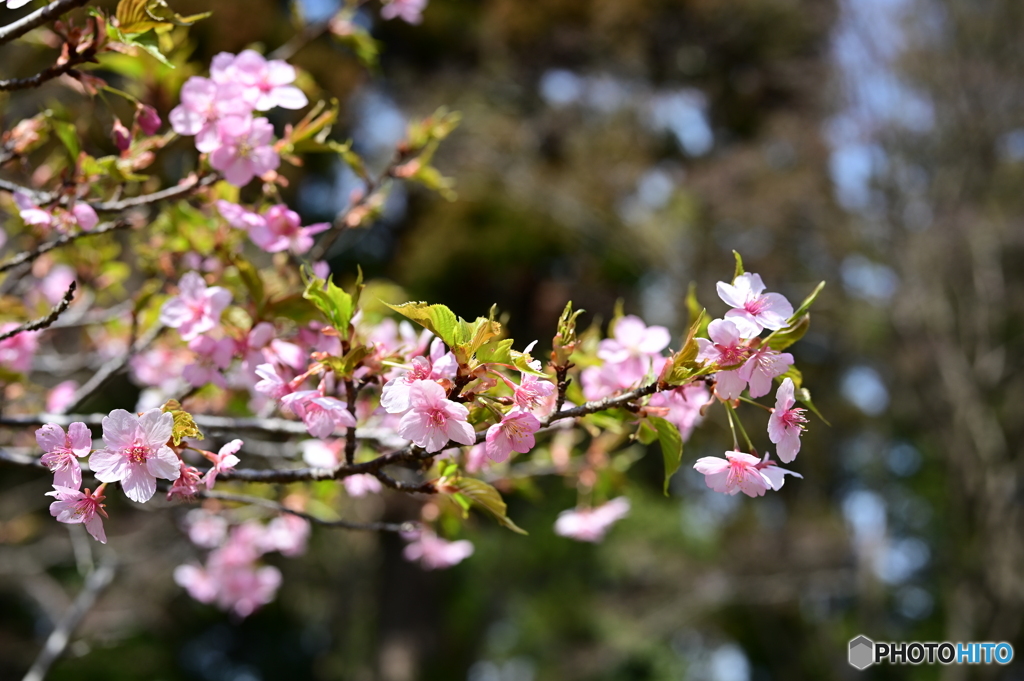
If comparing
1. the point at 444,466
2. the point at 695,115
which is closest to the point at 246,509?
the point at 444,466

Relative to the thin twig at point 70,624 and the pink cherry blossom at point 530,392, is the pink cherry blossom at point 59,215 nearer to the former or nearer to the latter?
the pink cherry blossom at point 530,392

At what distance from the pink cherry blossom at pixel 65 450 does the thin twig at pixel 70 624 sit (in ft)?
3.70

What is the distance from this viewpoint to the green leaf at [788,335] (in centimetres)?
80

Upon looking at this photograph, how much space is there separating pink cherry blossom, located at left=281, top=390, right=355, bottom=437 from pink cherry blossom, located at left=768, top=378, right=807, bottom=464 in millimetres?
449

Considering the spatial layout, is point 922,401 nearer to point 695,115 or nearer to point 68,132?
point 695,115

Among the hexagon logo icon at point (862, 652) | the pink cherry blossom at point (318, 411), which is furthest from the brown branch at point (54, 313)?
the hexagon logo icon at point (862, 652)

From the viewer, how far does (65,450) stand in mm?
800

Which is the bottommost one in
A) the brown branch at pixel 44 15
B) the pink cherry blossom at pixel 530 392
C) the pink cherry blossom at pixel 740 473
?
the pink cherry blossom at pixel 740 473

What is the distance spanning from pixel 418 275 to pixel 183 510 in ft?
17.1

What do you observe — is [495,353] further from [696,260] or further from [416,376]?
[696,260]

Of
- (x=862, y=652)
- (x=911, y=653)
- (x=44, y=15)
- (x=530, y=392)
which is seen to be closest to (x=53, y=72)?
(x=44, y=15)

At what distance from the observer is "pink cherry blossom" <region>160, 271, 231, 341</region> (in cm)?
113

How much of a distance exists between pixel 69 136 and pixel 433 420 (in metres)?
0.76

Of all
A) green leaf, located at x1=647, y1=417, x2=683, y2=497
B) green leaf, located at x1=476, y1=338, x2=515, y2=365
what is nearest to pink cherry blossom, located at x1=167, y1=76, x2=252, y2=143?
green leaf, located at x1=476, y1=338, x2=515, y2=365
